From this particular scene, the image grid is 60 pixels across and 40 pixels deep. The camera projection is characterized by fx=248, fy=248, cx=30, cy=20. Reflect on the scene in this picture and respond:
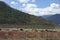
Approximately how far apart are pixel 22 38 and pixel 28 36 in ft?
6.63

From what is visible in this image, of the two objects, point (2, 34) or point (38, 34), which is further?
point (38, 34)

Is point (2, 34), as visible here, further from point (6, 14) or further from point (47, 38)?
point (6, 14)

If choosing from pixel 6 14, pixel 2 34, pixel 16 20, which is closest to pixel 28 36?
pixel 2 34

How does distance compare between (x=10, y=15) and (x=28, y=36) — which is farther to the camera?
(x=10, y=15)

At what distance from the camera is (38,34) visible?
3447 cm

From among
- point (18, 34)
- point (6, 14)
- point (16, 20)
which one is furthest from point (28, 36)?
point (6, 14)

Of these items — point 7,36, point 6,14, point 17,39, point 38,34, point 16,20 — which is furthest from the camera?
point 6,14

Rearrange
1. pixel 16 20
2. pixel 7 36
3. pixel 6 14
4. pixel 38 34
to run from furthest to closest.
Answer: pixel 6 14, pixel 16 20, pixel 38 34, pixel 7 36

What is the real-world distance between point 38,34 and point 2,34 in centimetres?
533

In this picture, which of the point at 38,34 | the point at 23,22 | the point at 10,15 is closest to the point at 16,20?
the point at 23,22

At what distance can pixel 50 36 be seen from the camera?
33.5 metres

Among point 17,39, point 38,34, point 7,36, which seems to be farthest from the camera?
point 38,34

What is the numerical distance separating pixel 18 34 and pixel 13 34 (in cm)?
68

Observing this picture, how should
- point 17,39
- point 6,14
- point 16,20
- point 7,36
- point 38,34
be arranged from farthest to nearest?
point 6,14
point 16,20
point 38,34
point 7,36
point 17,39
